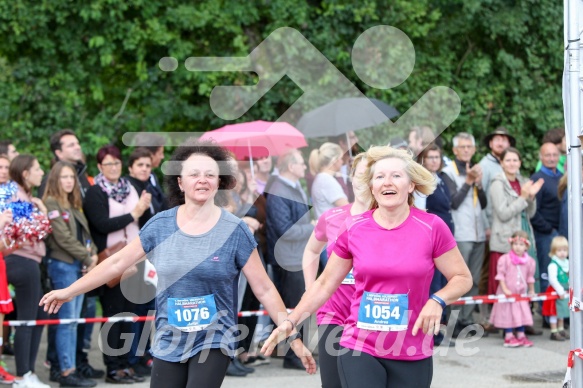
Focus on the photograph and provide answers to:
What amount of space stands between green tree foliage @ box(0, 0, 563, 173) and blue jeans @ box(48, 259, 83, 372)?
439 cm

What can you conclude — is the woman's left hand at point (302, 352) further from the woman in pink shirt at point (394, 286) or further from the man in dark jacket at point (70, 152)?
the man in dark jacket at point (70, 152)

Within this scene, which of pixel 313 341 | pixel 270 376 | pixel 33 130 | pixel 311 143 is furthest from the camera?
pixel 33 130

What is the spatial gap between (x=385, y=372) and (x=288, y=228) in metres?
3.60

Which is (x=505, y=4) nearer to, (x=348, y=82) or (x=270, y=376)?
(x=348, y=82)

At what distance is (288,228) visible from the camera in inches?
313

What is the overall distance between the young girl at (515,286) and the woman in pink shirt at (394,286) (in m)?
4.60

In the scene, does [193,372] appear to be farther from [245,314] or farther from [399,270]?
[245,314]

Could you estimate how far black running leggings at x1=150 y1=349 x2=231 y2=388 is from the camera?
4.43m

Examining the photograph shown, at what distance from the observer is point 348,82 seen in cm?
1267

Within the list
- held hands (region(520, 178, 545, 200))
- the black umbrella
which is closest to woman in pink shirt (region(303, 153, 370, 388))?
the black umbrella

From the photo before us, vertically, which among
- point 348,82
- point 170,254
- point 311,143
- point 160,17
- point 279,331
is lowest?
point 279,331

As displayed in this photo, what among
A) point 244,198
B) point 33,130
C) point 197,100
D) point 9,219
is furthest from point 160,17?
point 9,219

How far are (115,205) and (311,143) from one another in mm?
3576

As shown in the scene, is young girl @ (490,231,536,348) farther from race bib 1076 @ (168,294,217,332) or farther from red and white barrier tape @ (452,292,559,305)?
race bib 1076 @ (168,294,217,332)
